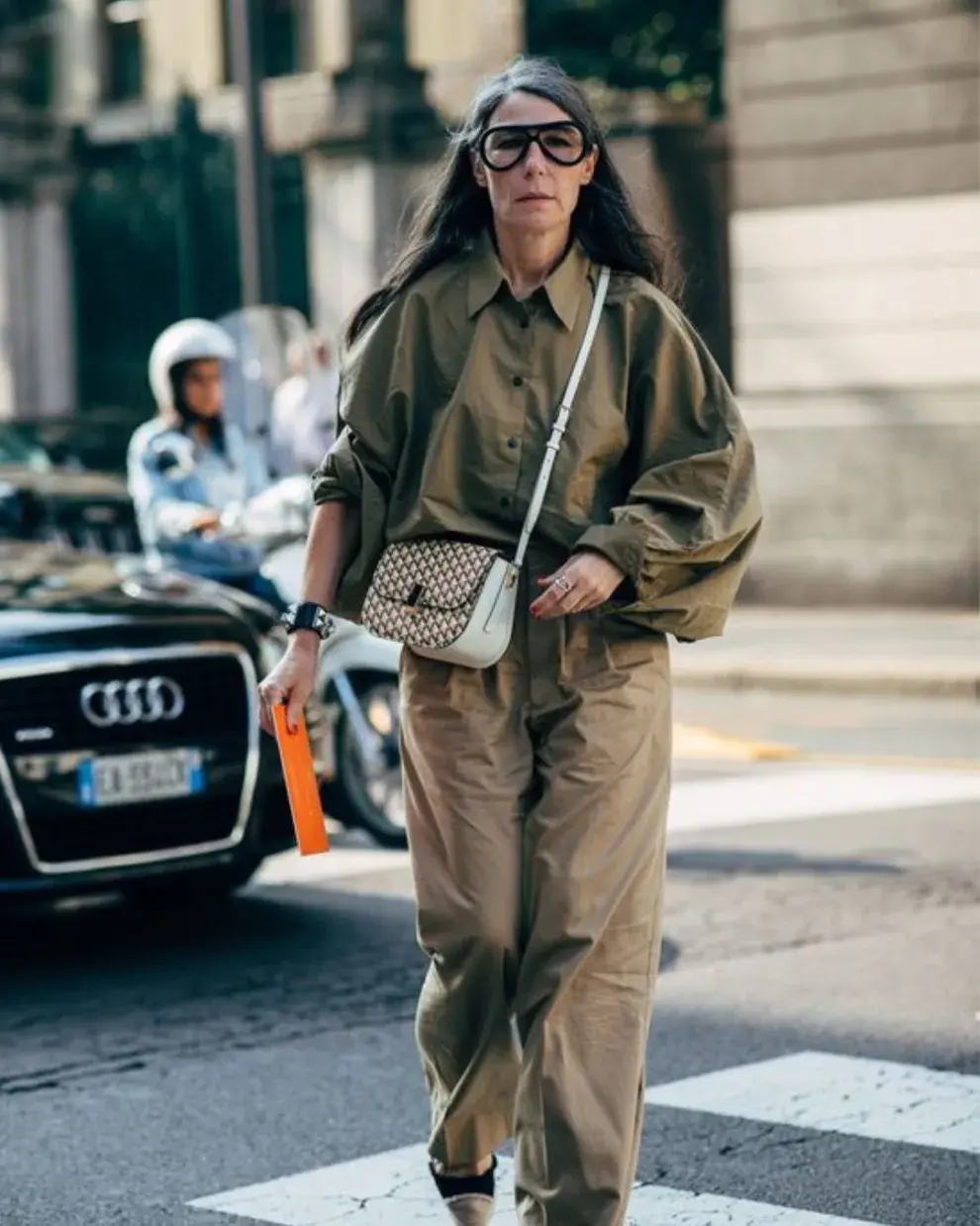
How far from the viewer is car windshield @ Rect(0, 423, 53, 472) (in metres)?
12.8

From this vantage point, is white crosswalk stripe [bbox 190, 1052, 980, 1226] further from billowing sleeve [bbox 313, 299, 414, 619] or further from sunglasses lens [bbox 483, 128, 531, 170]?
sunglasses lens [bbox 483, 128, 531, 170]

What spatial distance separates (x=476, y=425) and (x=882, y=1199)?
168 cm

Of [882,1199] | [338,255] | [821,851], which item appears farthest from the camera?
[338,255]

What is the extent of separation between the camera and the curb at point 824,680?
14727 mm

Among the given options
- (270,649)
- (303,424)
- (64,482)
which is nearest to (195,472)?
(303,424)

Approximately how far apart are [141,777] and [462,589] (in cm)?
339

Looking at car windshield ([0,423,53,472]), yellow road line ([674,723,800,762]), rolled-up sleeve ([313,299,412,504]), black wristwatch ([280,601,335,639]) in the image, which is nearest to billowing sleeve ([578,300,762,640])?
rolled-up sleeve ([313,299,412,504])

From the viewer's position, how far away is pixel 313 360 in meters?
11.3

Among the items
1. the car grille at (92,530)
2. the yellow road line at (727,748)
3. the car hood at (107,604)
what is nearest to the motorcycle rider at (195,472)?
the car grille at (92,530)

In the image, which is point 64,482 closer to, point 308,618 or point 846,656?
point 846,656

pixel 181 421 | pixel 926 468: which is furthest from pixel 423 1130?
pixel 926 468

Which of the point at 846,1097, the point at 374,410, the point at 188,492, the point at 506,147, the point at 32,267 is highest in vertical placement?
the point at 506,147

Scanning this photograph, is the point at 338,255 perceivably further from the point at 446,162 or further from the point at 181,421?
the point at 446,162

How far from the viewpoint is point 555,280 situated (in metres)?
4.19
